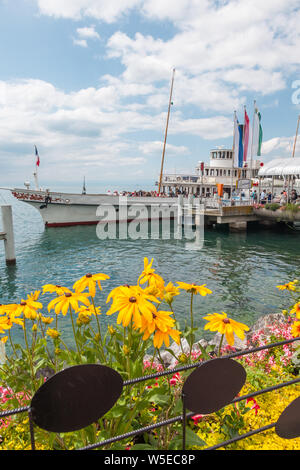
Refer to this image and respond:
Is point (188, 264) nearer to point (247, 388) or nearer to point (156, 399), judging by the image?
point (247, 388)

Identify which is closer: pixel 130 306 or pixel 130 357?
pixel 130 306

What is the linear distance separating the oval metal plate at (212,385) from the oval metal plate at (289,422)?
0.41 m

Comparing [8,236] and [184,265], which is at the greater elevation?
[8,236]

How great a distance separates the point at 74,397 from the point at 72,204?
31.1m

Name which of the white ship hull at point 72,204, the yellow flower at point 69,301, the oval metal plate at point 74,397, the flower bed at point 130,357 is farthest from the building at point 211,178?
the oval metal plate at point 74,397

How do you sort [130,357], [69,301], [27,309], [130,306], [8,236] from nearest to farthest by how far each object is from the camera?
[130,306]
[69,301]
[27,309]
[130,357]
[8,236]

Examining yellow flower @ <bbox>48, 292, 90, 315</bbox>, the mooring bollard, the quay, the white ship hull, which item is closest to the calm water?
the mooring bollard

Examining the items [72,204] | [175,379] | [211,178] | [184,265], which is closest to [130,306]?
[175,379]

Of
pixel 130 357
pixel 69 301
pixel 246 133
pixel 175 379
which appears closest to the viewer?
pixel 69 301

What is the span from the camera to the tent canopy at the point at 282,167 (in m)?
28.3

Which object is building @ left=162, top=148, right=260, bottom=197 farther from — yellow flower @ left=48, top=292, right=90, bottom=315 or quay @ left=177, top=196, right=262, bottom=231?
yellow flower @ left=48, top=292, right=90, bottom=315

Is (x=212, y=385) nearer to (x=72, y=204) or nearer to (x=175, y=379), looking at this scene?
(x=175, y=379)

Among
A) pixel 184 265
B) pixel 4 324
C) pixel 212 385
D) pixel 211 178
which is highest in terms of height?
pixel 211 178

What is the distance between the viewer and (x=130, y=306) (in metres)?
1.78
